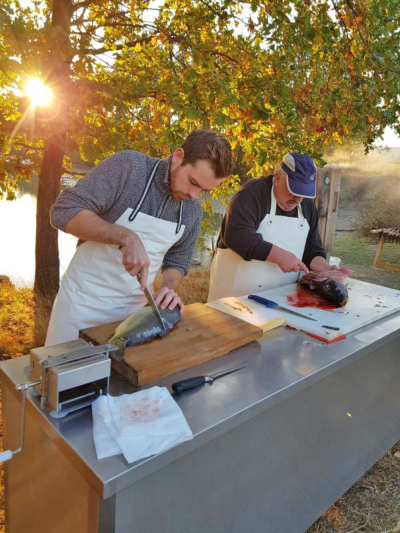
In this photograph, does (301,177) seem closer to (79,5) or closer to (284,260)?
(284,260)

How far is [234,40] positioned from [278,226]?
7.05 feet

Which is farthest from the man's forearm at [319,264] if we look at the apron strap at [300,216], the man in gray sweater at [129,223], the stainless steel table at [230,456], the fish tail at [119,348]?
the fish tail at [119,348]

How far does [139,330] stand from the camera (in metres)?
1.55

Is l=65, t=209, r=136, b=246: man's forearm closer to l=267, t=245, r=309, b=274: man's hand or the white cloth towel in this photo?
the white cloth towel

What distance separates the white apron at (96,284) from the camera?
7.27 ft

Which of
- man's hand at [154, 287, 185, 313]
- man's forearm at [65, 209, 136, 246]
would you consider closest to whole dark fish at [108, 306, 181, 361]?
man's hand at [154, 287, 185, 313]

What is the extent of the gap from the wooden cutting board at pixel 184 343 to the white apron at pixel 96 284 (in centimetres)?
49

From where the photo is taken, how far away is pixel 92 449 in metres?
1.09

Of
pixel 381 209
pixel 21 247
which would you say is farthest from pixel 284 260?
pixel 381 209

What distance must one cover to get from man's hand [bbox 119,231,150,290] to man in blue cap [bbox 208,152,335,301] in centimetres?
127

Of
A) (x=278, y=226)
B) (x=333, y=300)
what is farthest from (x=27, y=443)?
(x=278, y=226)

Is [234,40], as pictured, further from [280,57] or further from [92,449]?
[92,449]

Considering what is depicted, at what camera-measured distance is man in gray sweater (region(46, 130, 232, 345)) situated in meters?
1.90

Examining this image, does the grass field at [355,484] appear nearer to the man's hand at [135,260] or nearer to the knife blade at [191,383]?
the knife blade at [191,383]
